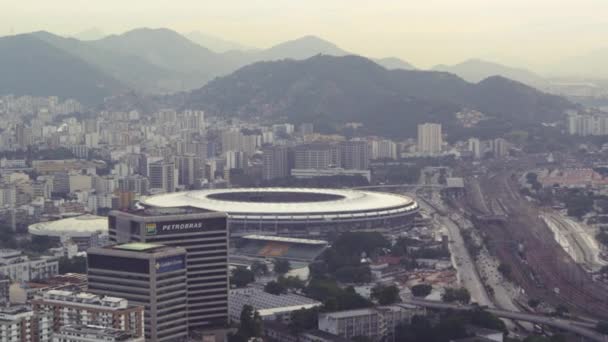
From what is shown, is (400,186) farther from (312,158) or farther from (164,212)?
(164,212)

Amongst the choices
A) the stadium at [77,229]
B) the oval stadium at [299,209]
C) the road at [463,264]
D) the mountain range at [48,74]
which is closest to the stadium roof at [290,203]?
the oval stadium at [299,209]

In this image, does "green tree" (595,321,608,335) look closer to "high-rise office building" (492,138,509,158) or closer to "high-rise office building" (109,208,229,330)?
"high-rise office building" (109,208,229,330)

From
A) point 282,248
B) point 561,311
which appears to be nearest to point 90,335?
point 561,311

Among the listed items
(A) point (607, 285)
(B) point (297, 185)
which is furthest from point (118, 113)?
(A) point (607, 285)

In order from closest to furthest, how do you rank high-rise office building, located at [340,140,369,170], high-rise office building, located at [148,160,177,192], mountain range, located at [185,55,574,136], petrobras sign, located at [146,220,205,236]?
petrobras sign, located at [146,220,205,236] → high-rise office building, located at [148,160,177,192] → high-rise office building, located at [340,140,369,170] → mountain range, located at [185,55,574,136]

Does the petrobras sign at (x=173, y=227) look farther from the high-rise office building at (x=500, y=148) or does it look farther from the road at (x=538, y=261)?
the high-rise office building at (x=500, y=148)

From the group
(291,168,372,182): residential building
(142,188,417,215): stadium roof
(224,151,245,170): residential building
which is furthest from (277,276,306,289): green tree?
(224,151,245,170): residential building

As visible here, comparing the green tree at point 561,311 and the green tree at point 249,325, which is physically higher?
the green tree at point 249,325
